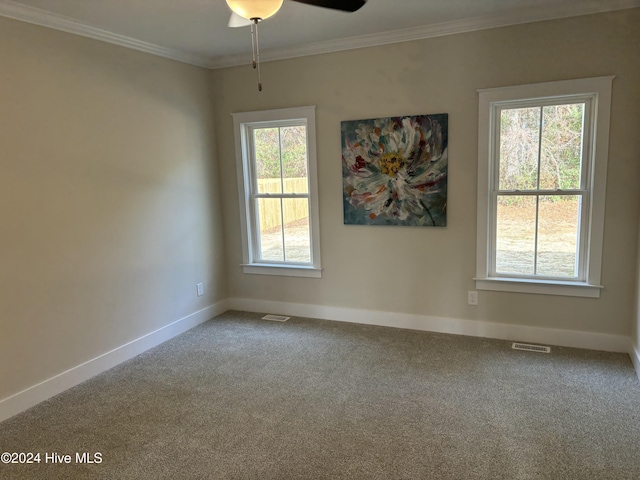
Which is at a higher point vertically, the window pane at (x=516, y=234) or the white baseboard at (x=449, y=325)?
the window pane at (x=516, y=234)

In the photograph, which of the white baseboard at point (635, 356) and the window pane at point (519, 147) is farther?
the window pane at point (519, 147)

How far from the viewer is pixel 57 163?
9.57 feet

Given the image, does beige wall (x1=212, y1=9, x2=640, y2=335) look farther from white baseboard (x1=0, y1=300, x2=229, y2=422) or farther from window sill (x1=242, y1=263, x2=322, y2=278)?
white baseboard (x1=0, y1=300, x2=229, y2=422)

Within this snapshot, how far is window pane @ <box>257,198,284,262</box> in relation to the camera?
171 inches

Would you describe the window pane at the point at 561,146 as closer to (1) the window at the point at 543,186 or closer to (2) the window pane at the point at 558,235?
(1) the window at the point at 543,186

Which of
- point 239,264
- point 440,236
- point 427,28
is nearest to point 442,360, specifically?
point 440,236

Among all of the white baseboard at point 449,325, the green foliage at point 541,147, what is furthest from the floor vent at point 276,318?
the green foliage at point 541,147

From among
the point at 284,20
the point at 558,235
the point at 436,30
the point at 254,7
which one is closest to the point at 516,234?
the point at 558,235

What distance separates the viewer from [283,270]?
4.34 meters

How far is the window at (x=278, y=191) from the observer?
13.4 feet

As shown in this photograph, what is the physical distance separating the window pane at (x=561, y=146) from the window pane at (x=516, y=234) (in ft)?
0.75

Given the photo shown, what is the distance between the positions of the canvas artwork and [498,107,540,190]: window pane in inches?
17.4

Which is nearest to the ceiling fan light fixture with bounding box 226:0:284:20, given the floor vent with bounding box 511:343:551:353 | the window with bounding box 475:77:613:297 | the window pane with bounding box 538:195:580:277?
the window with bounding box 475:77:613:297

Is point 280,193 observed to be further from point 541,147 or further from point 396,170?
point 541,147
